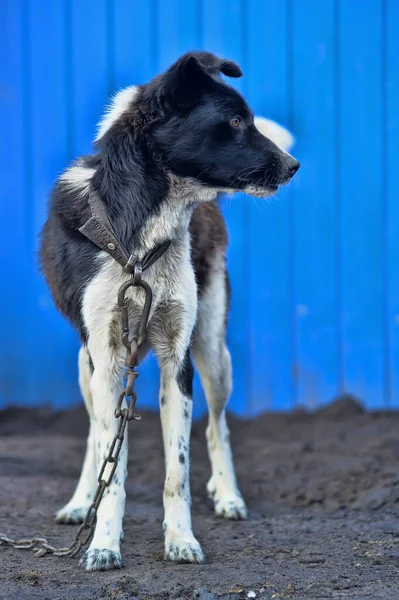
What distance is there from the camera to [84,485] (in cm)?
377

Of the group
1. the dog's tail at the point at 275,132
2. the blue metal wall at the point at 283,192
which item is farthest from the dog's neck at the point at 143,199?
the blue metal wall at the point at 283,192

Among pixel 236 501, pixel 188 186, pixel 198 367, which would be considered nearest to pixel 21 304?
pixel 198 367

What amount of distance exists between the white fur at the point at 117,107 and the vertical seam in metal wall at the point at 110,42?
2081 mm

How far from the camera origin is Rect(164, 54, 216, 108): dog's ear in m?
3.01

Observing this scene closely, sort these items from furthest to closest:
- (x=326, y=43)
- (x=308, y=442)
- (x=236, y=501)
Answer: (x=326, y=43) → (x=308, y=442) → (x=236, y=501)

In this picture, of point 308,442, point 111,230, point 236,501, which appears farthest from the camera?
point 308,442

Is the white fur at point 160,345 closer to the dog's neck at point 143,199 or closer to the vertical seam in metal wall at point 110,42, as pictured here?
the dog's neck at point 143,199

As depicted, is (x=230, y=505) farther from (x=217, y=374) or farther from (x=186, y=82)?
(x=186, y=82)

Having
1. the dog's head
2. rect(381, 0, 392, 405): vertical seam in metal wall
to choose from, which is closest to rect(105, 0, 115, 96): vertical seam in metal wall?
rect(381, 0, 392, 405): vertical seam in metal wall

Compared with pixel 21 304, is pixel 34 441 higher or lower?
lower

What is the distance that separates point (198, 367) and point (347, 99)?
218 centimetres

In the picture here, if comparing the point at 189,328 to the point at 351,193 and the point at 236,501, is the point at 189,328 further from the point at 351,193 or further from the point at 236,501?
the point at 351,193

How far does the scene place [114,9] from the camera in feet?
17.6

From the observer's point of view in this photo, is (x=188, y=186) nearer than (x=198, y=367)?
Yes
